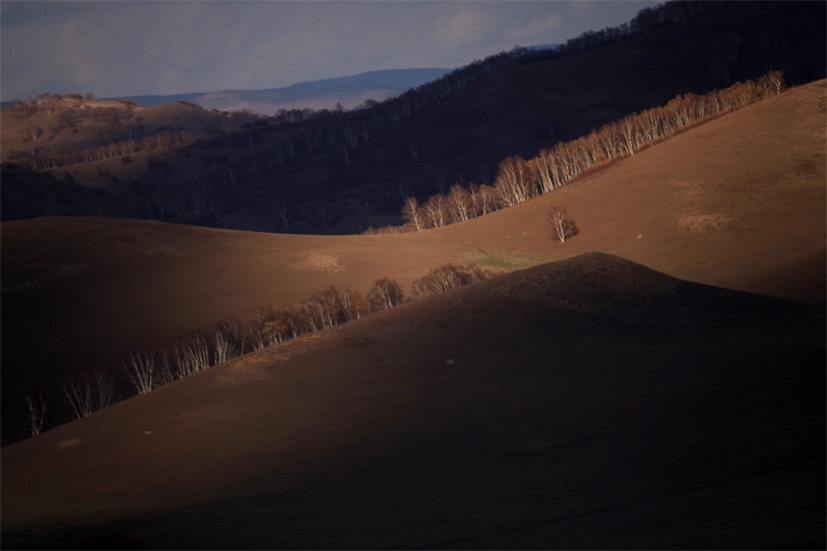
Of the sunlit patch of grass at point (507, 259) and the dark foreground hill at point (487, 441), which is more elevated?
the sunlit patch of grass at point (507, 259)

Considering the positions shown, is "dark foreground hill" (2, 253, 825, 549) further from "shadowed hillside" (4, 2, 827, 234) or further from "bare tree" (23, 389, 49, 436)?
"shadowed hillside" (4, 2, 827, 234)

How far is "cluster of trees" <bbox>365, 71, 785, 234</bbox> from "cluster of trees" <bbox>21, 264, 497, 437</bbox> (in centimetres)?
4168

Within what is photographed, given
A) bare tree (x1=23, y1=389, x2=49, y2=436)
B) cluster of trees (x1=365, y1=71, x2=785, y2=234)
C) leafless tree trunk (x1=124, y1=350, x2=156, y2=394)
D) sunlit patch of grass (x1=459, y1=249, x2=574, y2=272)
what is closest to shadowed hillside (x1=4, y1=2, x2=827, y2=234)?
cluster of trees (x1=365, y1=71, x2=785, y2=234)

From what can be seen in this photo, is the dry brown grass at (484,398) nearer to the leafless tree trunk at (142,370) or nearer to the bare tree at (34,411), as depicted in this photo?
the leafless tree trunk at (142,370)

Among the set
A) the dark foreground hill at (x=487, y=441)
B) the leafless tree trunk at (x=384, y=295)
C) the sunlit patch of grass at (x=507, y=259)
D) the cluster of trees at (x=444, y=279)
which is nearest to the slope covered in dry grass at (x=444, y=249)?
the sunlit patch of grass at (x=507, y=259)

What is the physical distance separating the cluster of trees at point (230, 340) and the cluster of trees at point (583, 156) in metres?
41.7

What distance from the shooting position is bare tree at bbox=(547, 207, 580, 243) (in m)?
72.1

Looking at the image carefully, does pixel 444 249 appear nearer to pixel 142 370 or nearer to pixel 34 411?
pixel 142 370

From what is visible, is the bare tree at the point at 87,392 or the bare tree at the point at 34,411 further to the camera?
the bare tree at the point at 87,392

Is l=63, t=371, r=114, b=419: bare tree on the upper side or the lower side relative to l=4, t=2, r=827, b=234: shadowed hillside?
lower

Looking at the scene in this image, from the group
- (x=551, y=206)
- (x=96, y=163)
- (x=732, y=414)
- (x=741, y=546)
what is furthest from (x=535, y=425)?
(x=96, y=163)

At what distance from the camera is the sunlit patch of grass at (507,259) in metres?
68.2

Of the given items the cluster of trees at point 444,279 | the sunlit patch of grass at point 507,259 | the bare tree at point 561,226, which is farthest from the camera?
the bare tree at point 561,226

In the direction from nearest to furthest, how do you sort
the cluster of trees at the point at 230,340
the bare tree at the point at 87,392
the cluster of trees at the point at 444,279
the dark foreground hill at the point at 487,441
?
the dark foreground hill at the point at 487,441
the bare tree at the point at 87,392
the cluster of trees at the point at 230,340
the cluster of trees at the point at 444,279
